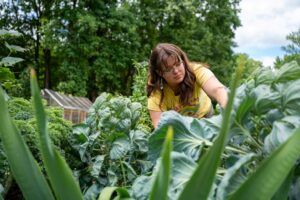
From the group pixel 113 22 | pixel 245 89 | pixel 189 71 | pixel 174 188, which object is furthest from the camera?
pixel 113 22

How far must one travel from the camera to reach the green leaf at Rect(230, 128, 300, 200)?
879 mm

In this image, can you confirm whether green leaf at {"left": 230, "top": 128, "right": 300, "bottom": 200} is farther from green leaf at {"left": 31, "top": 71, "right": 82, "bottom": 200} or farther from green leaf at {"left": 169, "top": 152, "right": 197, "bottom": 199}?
green leaf at {"left": 169, "top": 152, "right": 197, "bottom": 199}

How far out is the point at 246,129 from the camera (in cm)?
143

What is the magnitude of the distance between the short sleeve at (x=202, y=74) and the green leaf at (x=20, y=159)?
1.57m

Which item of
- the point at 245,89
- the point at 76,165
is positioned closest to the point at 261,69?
the point at 245,89

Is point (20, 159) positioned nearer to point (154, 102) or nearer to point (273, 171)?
point (273, 171)

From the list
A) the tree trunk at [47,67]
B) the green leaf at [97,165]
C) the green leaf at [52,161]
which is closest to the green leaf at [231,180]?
the green leaf at [52,161]

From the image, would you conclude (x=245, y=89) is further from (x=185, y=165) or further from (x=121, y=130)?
(x=121, y=130)

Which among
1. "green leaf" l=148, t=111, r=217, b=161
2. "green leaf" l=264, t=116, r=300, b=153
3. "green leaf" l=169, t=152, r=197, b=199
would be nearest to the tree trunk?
"green leaf" l=148, t=111, r=217, b=161

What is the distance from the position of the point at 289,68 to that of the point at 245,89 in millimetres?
146

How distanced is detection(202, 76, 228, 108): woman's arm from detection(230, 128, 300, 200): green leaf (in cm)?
124

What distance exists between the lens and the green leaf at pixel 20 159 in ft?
3.25

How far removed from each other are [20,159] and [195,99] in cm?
174

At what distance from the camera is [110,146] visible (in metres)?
2.68
